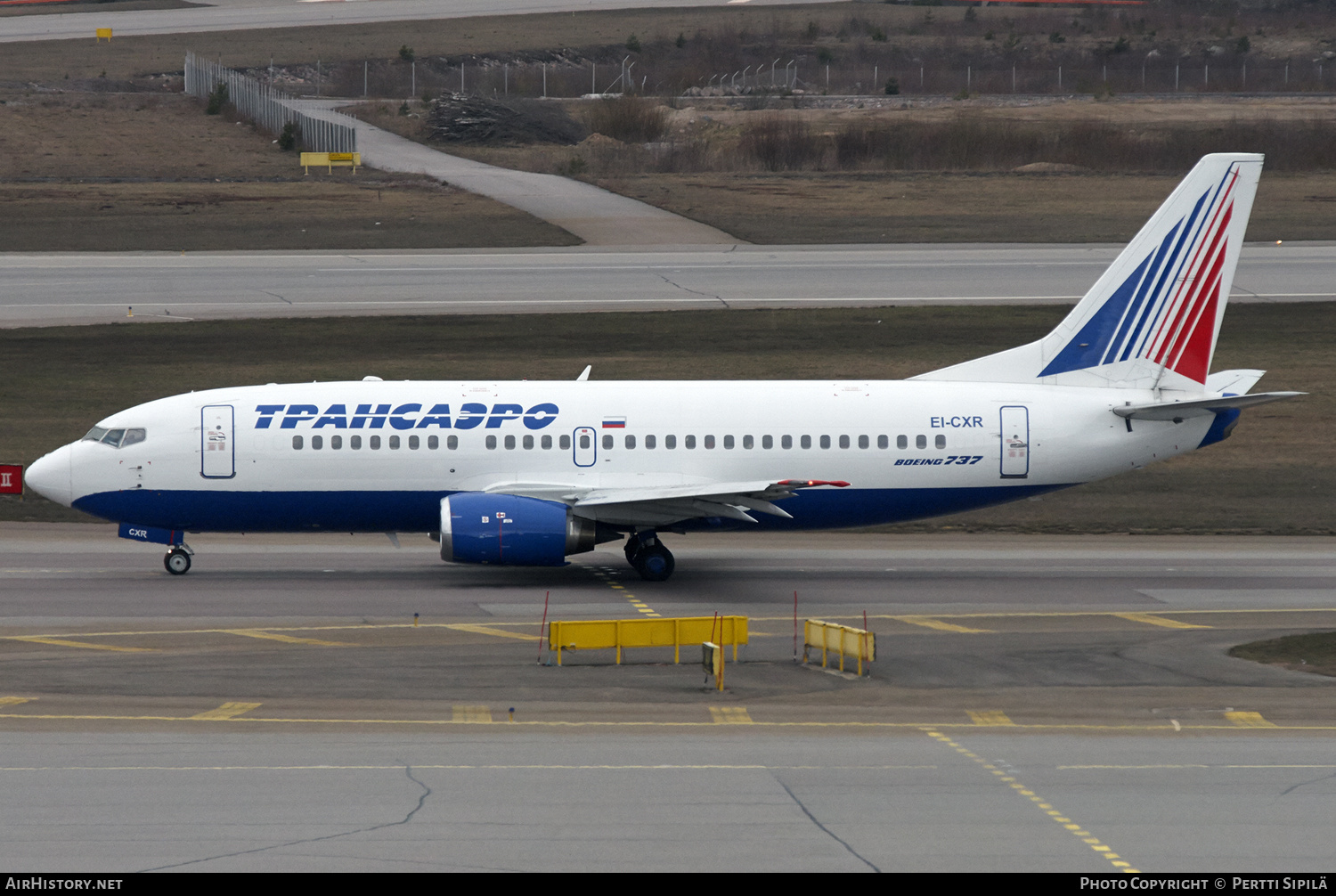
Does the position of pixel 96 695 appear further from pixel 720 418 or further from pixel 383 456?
pixel 720 418

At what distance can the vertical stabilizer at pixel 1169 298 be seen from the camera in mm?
36281

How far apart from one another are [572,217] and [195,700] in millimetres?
60739

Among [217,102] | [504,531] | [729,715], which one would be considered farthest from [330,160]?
[729,715]

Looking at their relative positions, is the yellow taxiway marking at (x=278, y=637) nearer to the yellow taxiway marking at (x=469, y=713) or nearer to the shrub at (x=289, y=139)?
the yellow taxiway marking at (x=469, y=713)

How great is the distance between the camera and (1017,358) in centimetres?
3703

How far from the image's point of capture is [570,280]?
69.3 metres

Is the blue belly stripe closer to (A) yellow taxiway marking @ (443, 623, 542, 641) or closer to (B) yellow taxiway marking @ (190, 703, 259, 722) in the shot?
(A) yellow taxiway marking @ (443, 623, 542, 641)

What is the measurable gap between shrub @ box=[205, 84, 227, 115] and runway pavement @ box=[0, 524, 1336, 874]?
7782 cm

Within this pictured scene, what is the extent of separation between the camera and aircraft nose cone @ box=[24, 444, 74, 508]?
115 ft

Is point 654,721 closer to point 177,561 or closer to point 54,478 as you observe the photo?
point 177,561

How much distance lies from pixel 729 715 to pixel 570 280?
47336mm

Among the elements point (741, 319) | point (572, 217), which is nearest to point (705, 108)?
point (572, 217)

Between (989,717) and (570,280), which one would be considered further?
(570,280)

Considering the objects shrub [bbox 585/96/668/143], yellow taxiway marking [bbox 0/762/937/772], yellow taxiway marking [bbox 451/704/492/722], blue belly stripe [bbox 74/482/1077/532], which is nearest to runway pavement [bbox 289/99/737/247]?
shrub [bbox 585/96/668/143]
